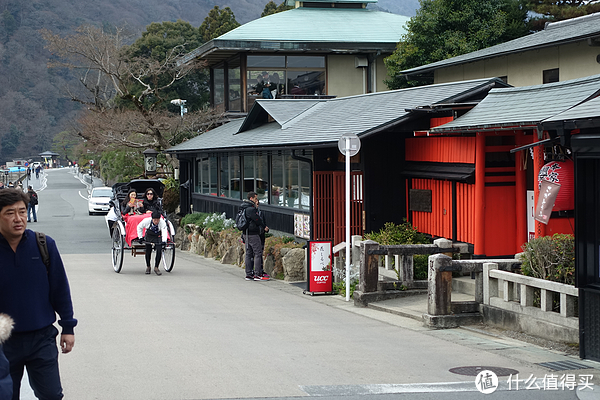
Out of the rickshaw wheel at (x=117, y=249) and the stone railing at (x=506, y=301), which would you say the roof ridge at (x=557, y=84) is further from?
the rickshaw wheel at (x=117, y=249)

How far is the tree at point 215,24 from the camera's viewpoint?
57.4 meters

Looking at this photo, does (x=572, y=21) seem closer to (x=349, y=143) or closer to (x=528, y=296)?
(x=349, y=143)

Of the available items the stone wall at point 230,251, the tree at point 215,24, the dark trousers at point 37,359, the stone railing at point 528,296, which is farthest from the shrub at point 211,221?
the tree at point 215,24

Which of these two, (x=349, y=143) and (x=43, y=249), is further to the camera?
(x=349, y=143)

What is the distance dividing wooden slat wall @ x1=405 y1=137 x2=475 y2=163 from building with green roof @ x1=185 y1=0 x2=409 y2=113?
14626mm

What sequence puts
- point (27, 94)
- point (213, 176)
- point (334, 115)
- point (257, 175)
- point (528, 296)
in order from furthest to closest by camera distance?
point (27, 94)
point (213, 176)
point (257, 175)
point (334, 115)
point (528, 296)

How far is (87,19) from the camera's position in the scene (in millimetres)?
176125

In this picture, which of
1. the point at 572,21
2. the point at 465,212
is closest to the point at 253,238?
the point at 465,212

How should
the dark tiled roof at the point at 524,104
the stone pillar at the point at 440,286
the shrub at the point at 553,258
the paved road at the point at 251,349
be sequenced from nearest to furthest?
the paved road at the point at 251,349
the shrub at the point at 553,258
the stone pillar at the point at 440,286
the dark tiled roof at the point at 524,104

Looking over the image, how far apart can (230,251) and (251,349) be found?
41.5 ft

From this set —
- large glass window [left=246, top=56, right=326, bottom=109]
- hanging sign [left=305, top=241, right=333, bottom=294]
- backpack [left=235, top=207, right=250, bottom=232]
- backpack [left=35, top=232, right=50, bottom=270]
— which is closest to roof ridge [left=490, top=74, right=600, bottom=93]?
hanging sign [left=305, top=241, right=333, bottom=294]

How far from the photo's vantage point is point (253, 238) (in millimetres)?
16578

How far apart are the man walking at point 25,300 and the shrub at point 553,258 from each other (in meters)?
6.46
